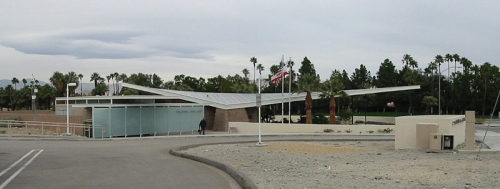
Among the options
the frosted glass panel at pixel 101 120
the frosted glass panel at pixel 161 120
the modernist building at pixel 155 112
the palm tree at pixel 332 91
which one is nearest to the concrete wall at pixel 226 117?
the modernist building at pixel 155 112

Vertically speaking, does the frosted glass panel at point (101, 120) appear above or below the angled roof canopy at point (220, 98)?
Result: below

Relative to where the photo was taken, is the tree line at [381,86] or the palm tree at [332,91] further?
the tree line at [381,86]

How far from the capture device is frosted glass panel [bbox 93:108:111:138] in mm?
37500

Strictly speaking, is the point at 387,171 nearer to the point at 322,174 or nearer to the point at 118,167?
the point at 322,174

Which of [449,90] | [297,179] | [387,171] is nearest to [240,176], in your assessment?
[297,179]

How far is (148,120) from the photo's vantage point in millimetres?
42438

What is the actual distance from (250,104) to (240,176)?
40.5 meters

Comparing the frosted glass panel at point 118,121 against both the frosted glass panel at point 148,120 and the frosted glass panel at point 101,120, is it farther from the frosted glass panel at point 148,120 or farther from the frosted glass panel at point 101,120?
the frosted glass panel at point 148,120

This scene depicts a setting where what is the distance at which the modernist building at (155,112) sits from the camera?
127ft

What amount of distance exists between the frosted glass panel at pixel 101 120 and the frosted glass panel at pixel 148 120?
3.96 m

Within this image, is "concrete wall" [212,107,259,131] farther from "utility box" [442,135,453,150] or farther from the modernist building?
"utility box" [442,135,453,150]

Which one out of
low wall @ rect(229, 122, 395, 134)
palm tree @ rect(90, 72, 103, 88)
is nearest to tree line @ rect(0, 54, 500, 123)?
palm tree @ rect(90, 72, 103, 88)

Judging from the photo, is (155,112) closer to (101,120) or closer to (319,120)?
(101,120)

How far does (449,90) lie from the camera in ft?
281
